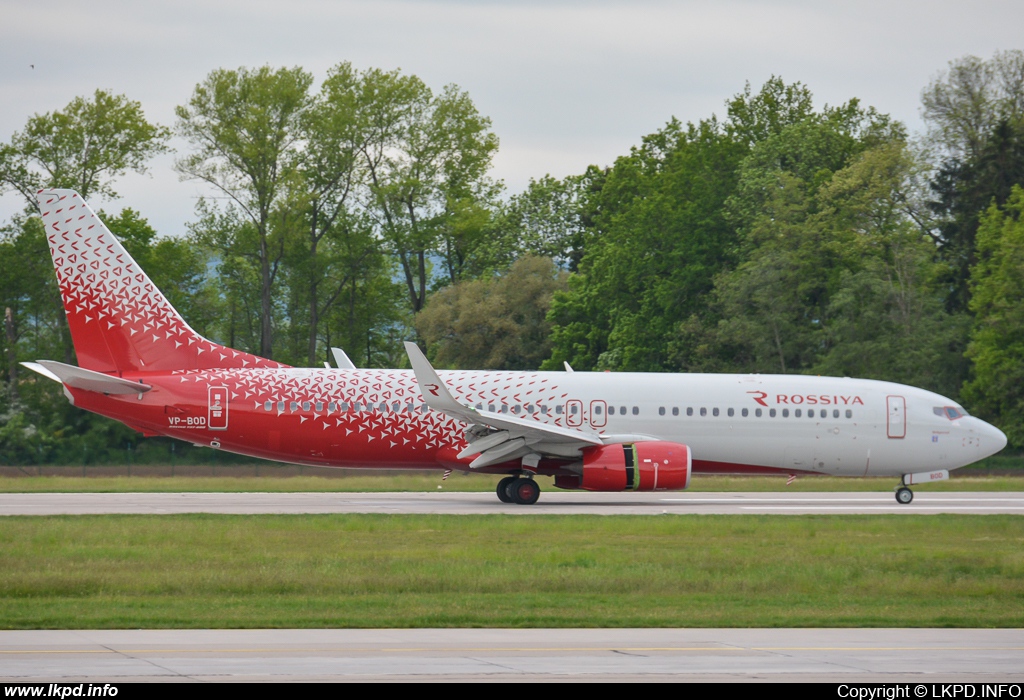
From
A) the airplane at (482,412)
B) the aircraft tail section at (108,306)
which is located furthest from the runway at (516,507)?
the aircraft tail section at (108,306)

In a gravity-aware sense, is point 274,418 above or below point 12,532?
above

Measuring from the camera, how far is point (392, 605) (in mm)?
14109

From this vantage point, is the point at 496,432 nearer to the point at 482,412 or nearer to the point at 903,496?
the point at 482,412

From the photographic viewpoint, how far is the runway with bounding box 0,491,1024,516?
86.6 feet

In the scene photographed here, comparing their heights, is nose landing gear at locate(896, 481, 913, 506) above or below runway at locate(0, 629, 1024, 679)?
above

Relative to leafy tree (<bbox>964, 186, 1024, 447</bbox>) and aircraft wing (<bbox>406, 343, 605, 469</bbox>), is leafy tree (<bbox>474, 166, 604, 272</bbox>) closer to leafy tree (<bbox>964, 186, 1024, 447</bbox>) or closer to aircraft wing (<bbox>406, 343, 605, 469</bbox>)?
leafy tree (<bbox>964, 186, 1024, 447</bbox>)

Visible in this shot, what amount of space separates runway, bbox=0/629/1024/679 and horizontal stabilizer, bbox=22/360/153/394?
56.6 feet

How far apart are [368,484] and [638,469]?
11.2 metres

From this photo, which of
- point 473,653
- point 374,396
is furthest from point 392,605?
point 374,396

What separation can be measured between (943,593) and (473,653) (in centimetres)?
737

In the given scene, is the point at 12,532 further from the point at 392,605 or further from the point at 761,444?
the point at 761,444

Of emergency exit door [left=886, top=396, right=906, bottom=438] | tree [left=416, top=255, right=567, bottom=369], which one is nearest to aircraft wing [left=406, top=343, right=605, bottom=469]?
emergency exit door [left=886, top=396, right=906, bottom=438]

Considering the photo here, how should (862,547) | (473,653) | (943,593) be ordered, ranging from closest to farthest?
(473,653) → (943,593) → (862,547)

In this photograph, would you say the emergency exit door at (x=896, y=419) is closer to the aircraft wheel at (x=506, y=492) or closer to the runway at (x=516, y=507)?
the runway at (x=516, y=507)
